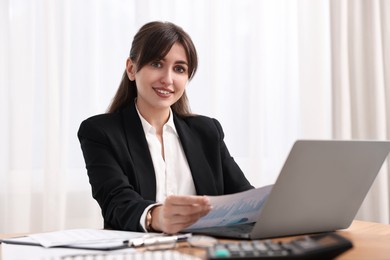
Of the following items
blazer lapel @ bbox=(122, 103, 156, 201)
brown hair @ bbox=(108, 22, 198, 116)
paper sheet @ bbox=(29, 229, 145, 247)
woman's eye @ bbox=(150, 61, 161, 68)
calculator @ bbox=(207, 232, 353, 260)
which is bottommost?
paper sheet @ bbox=(29, 229, 145, 247)

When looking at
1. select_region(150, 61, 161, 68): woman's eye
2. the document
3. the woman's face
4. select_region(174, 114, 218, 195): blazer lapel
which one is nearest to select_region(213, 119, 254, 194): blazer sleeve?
select_region(174, 114, 218, 195): blazer lapel

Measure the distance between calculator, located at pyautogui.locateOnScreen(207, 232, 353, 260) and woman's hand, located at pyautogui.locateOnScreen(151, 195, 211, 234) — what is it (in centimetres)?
28

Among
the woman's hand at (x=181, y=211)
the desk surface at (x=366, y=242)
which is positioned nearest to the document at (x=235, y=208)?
the woman's hand at (x=181, y=211)

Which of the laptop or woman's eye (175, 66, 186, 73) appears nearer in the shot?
the laptop

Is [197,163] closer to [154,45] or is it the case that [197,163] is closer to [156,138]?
[156,138]

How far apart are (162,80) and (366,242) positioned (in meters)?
0.98

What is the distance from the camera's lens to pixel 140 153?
1.82 meters

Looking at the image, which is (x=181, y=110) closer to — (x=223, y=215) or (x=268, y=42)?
(x=223, y=215)

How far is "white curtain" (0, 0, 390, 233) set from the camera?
2.74m

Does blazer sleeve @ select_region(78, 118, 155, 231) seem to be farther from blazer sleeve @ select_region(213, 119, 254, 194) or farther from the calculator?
the calculator

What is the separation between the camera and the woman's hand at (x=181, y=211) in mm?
1168

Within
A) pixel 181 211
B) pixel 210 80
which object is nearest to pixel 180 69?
pixel 181 211

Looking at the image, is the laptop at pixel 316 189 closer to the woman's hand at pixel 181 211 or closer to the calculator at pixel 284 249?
the woman's hand at pixel 181 211

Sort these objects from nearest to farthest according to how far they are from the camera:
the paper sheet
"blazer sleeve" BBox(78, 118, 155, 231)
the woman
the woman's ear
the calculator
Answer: the calculator < the paper sheet < "blazer sleeve" BBox(78, 118, 155, 231) < the woman < the woman's ear
